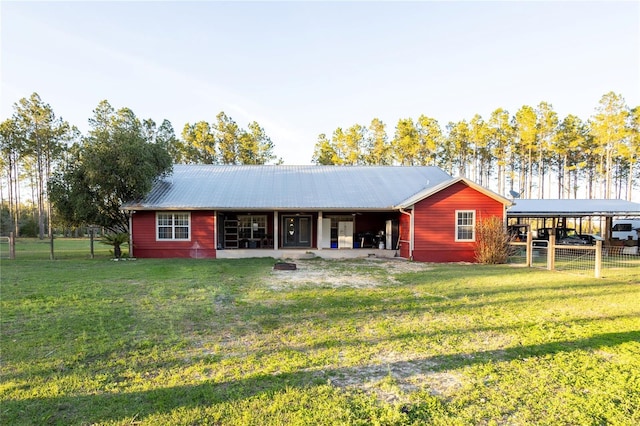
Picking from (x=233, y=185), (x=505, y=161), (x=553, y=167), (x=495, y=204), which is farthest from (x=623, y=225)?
(x=233, y=185)

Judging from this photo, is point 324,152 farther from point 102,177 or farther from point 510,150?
point 102,177

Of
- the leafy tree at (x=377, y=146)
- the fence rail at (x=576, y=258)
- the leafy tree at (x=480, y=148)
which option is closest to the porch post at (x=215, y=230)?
the fence rail at (x=576, y=258)

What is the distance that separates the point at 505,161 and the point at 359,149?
53.5ft

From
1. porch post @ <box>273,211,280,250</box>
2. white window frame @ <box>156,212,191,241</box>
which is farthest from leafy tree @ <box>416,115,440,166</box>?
white window frame @ <box>156,212,191,241</box>

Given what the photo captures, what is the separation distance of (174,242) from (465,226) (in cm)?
1339

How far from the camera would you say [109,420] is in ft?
8.92

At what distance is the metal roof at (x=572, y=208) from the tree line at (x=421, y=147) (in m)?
12.2

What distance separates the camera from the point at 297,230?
18297mm

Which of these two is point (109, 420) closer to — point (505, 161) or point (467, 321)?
point (467, 321)

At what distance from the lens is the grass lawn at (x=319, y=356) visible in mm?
2875

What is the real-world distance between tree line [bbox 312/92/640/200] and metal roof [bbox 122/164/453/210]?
18.7 m

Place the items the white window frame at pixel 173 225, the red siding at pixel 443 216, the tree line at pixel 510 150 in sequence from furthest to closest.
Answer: the tree line at pixel 510 150, the white window frame at pixel 173 225, the red siding at pixel 443 216

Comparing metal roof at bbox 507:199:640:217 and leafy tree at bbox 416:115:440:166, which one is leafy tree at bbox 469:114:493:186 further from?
metal roof at bbox 507:199:640:217

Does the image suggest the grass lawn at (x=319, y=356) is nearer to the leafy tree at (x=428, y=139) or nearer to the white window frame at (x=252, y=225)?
the white window frame at (x=252, y=225)
